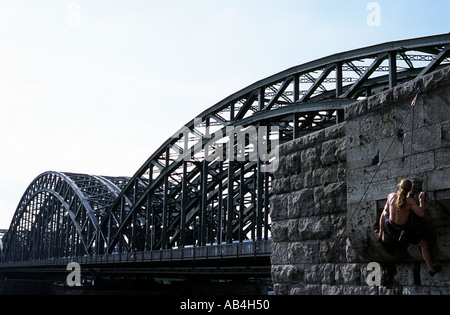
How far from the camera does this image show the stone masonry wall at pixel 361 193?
7.87 meters

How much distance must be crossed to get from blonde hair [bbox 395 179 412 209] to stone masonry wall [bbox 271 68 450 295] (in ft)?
0.66

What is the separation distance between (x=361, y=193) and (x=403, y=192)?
1.09 metres

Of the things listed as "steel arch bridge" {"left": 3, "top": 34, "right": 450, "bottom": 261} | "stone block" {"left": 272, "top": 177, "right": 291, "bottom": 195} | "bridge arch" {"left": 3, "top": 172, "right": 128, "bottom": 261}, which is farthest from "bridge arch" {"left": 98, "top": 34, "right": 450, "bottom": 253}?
"bridge arch" {"left": 3, "top": 172, "right": 128, "bottom": 261}

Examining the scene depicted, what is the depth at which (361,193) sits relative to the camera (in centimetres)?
895

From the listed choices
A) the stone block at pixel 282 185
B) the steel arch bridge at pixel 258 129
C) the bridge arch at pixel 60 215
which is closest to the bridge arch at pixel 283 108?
the steel arch bridge at pixel 258 129

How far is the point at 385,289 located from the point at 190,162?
3107 centimetres

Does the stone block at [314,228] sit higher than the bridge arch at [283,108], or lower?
lower

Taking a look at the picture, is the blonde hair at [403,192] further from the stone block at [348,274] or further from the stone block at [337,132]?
the stone block at [337,132]

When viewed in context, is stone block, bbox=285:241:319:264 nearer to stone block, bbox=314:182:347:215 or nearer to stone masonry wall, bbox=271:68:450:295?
stone masonry wall, bbox=271:68:450:295

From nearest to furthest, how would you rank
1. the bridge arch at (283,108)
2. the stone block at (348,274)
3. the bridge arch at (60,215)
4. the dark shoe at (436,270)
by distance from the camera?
the dark shoe at (436,270), the stone block at (348,274), the bridge arch at (283,108), the bridge arch at (60,215)

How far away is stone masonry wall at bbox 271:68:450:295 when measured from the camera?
7.87m
